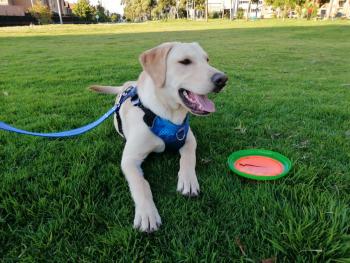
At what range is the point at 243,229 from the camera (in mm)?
1892

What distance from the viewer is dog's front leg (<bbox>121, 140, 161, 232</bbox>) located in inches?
74.7

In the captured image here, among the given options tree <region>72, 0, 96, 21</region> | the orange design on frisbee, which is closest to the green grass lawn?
the orange design on frisbee

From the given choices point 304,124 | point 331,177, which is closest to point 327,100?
point 304,124

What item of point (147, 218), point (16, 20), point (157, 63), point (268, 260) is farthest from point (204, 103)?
point (16, 20)

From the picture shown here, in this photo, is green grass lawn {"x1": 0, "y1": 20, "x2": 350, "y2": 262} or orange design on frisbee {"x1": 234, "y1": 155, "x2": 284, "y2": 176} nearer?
green grass lawn {"x1": 0, "y1": 20, "x2": 350, "y2": 262}

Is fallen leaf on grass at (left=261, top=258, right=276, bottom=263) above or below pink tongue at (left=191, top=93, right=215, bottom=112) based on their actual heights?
below

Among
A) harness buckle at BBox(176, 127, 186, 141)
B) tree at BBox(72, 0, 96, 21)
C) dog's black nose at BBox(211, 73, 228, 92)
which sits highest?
tree at BBox(72, 0, 96, 21)

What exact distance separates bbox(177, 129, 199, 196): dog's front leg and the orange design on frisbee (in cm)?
42

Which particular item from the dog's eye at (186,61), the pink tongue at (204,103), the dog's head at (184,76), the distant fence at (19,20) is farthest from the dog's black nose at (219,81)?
the distant fence at (19,20)

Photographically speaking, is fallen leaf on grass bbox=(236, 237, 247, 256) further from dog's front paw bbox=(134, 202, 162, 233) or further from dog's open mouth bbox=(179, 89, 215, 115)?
dog's open mouth bbox=(179, 89, 215, 115)

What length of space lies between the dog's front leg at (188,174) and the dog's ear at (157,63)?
63cm

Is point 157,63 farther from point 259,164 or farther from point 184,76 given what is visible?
point 259,164

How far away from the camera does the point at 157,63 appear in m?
2.67

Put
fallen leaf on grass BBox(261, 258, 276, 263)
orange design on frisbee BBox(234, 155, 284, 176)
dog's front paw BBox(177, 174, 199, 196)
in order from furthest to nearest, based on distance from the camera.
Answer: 1. orange design on frisbee BBox(234, 155, 284, 176)
2. dog's front paw BBox(177, 174, 199, 196)
3. fallen leaf on grass BBox(261, 258, 276, 263)
